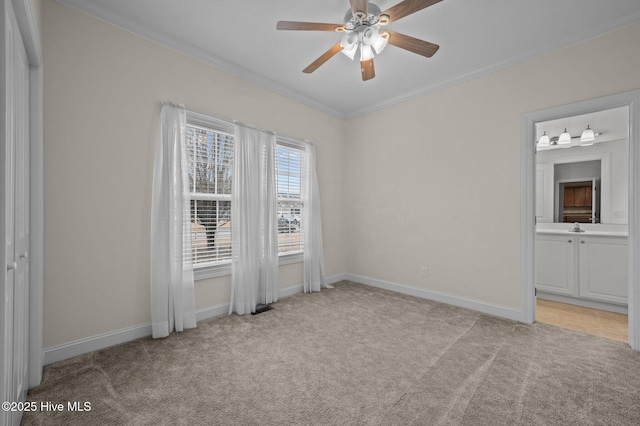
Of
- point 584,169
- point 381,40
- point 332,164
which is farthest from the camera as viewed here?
point 332,164

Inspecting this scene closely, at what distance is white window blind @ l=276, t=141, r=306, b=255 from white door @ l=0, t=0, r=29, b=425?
2.41 metres

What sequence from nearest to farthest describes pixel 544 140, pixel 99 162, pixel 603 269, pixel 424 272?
1. pixel 99 162
2. pixel 603 269
3. pixel 424 272
4. pixel 544 140

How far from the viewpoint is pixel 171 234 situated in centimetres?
262

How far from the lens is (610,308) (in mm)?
3373

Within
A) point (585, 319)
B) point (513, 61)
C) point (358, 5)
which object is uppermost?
point (513, 61)

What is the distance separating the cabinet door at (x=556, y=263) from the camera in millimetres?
3654

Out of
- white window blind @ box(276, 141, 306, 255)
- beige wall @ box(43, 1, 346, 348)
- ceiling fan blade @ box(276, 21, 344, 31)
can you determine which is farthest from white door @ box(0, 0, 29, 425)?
white window blind @ box(276, 141, 306, 255)

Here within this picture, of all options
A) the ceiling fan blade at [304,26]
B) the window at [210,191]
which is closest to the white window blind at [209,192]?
the window at [210,191]

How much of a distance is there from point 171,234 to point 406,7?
2.64 metres

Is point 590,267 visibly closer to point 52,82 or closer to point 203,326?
point 203,326

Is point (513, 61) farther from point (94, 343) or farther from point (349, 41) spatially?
point (94, 343)

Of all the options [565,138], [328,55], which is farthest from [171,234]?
[565,138]

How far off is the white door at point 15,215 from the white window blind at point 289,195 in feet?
7.92

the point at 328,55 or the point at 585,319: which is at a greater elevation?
the point at 328,55
